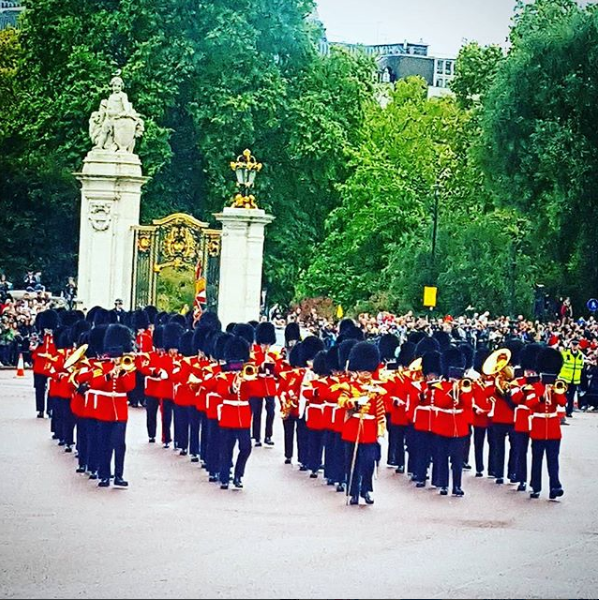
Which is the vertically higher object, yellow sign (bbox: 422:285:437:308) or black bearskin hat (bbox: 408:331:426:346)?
yellow sign (bbox: 422:285:437:308)

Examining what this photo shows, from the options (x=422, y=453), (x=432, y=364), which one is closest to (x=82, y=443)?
(x=422, y=453)

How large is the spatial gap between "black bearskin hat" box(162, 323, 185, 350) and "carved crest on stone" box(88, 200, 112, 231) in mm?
8627

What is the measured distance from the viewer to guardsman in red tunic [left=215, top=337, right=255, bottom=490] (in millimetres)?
12195

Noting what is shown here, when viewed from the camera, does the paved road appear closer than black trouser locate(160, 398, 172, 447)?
Yes

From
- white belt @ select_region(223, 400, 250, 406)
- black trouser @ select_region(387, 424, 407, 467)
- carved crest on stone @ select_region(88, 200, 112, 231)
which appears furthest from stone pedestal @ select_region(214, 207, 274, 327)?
white belt @ select_region(223, 400, 250, 406)

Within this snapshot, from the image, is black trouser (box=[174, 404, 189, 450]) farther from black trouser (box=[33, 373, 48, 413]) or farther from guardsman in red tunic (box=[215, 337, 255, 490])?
black trouser (box=[33, 373, 48, 413])

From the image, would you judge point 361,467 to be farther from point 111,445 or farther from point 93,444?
point 93,444

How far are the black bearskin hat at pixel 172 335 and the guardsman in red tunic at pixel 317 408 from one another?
7.13ft

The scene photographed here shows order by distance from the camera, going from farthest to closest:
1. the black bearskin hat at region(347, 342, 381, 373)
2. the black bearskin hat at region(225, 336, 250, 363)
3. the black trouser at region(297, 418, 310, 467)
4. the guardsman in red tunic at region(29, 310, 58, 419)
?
the guardsman in red tunic at region(29, 310, 58, 419) < the black trouser at region(297, 418, 310, 467) < the black bearskin hat at region(225, 336, 250, 363) < the black bearskin hat at region(347, 342, 381, 373)

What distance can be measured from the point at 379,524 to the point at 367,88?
69.5ft

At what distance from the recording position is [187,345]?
14688mm

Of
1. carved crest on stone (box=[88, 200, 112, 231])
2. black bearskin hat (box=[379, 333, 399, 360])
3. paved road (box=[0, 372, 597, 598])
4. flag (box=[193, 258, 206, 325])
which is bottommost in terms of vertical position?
paved road (box=[0, 372, 597, 598])

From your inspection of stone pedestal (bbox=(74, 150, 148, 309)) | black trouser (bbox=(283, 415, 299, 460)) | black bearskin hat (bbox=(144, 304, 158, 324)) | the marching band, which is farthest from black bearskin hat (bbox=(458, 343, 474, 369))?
stone pedestal (bbox=(74, 150, 148, 309))

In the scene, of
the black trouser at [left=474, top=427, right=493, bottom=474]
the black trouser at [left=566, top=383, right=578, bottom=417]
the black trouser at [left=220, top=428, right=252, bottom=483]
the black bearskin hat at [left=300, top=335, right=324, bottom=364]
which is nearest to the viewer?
the black trouser at [left=220, top=428, right=252, bottom=483]
